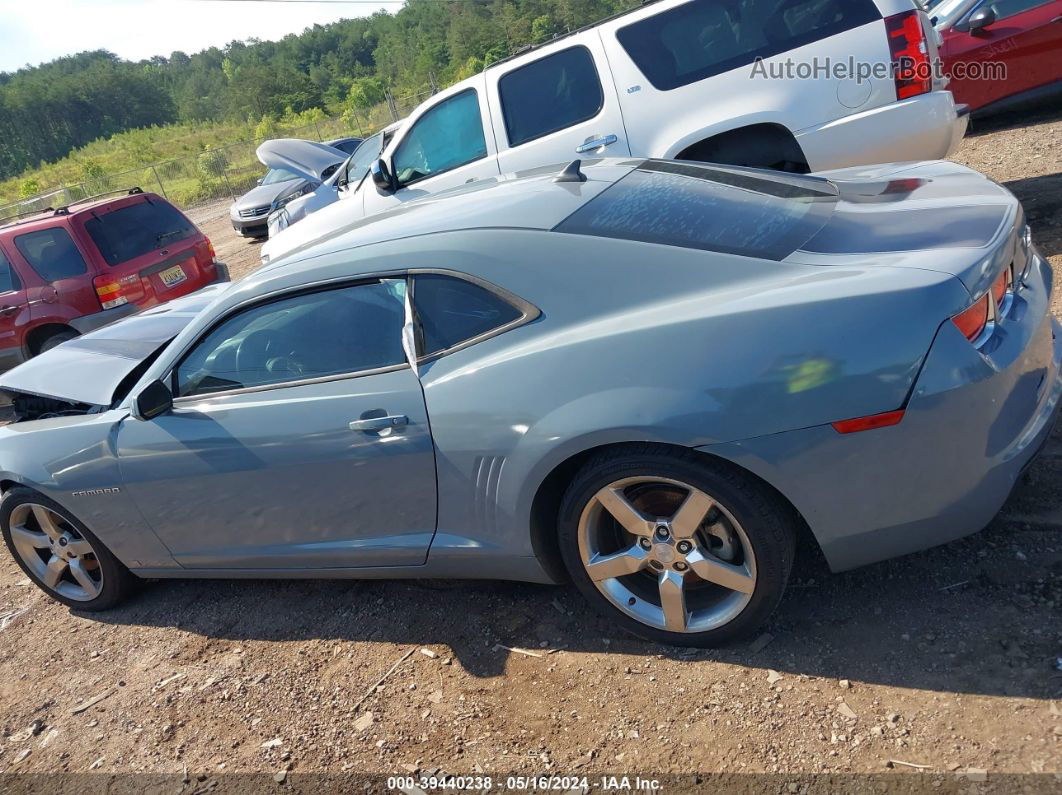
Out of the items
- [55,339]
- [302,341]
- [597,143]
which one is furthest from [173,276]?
[302,341]

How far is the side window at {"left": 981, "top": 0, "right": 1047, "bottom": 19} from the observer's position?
8.78 m

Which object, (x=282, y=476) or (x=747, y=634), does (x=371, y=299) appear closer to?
(x=282, y=476)

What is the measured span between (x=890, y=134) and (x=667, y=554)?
4053mm

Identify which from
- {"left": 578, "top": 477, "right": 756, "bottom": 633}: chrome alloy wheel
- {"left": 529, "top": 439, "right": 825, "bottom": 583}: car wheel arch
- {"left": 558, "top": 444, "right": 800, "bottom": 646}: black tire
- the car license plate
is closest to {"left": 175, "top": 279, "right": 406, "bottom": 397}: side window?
{"left": 529, "top": 439, "right": 825, "bottom": 583}: car wheel arch

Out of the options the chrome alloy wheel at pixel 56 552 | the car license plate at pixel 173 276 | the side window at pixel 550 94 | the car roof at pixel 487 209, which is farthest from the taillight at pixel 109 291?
the car roof at pixel 487 209

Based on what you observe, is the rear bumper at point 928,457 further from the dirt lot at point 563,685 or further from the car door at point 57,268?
the car door at point 57,268

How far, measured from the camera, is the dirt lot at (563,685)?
240 cm

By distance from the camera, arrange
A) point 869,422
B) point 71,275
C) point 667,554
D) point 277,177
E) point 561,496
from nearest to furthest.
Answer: point 869,422, point 667,554, point 561,496, point 71,275, point 277,177

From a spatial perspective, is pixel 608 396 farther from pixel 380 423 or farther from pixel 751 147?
pixel 751 147

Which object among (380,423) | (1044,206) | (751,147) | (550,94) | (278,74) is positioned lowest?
(1044,206)

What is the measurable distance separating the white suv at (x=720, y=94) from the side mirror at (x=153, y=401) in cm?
368

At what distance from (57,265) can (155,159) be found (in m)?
47.3

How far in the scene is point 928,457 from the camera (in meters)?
2.37

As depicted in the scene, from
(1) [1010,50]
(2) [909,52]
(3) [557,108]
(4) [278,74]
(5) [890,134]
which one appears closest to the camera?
(2) [909,52]
